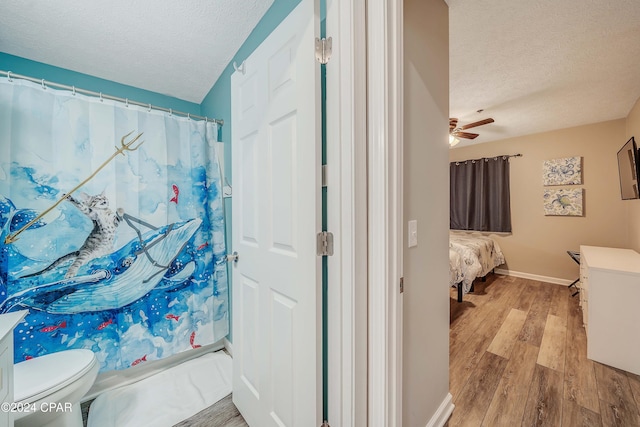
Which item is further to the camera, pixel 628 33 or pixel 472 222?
pixel 472 222

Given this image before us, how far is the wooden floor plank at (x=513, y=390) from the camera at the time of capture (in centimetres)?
139

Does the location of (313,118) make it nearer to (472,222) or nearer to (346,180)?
(346,180)

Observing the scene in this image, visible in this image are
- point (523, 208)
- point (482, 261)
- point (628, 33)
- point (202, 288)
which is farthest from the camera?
point (523, 208)

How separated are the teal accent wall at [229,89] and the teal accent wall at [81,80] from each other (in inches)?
13.0

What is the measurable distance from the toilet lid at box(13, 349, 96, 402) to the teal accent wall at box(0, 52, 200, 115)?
1.87 m

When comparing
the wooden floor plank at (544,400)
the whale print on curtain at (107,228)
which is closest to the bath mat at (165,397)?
the whale print on curtain at (107,228)

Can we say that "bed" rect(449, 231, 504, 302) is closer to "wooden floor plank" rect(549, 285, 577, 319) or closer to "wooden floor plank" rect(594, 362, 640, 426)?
"wooden floor plank" rect(549, 285, 577, 319)

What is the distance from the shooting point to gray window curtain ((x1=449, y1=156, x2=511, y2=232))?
3990mm

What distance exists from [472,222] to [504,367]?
10.2 feet

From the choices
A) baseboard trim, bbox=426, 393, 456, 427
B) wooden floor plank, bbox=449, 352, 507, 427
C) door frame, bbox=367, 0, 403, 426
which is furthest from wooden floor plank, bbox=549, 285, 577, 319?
door frame, bbox=367, 0, 403, 426

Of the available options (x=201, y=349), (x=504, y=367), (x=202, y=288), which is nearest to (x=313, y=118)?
(x=202, y=288)

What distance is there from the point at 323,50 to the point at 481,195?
14.4ft

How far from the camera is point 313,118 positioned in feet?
2.89

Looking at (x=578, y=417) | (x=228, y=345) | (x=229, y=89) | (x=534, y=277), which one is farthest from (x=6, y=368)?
(x=534, y=277)
